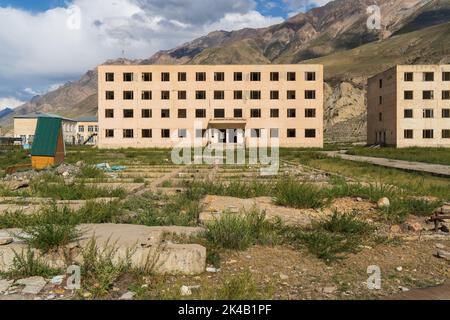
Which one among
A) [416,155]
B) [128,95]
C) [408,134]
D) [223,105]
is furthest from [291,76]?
[416,155]

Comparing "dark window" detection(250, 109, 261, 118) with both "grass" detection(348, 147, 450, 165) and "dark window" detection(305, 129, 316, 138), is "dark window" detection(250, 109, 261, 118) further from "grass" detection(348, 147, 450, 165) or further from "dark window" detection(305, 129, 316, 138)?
"grass" detection(348, 147, 450, 165)

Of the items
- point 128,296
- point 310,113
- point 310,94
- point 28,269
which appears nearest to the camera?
point 128,296

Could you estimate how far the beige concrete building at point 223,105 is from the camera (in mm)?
51375

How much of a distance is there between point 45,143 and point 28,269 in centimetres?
1647

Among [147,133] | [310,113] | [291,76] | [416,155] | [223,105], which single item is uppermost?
[291,76]

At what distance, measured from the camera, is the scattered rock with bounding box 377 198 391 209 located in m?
7.92

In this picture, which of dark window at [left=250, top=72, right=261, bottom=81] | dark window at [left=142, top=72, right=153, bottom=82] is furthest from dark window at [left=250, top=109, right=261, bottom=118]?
dark window at [left=142, top=72, right=153, bottom=82]

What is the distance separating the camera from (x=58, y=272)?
14.3ft

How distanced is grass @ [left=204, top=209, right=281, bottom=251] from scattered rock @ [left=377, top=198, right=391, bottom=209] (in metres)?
3.07

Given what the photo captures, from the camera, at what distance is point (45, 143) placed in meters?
19.1

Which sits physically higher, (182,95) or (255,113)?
(182,95)

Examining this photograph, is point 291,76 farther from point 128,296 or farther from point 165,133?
point 128,296

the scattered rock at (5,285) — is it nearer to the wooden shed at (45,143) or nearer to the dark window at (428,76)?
the wooden shed at (45,143)
